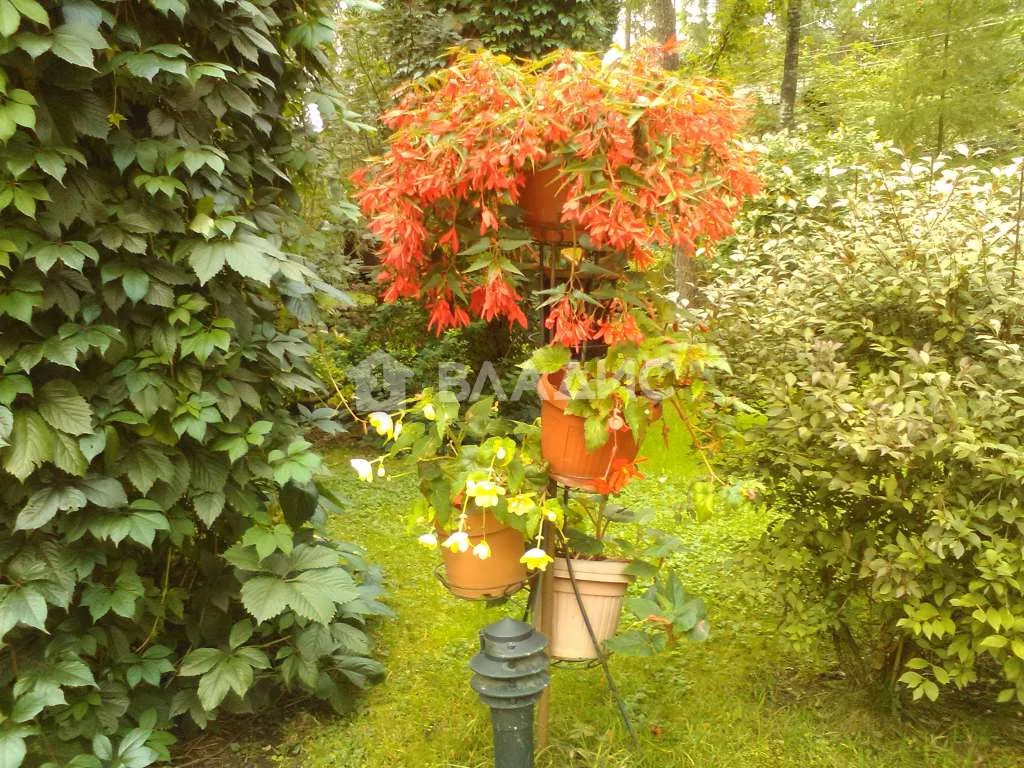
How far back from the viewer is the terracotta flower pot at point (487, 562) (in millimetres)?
2023

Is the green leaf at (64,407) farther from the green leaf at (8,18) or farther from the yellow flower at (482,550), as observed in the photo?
the yellow flower at (482,550)

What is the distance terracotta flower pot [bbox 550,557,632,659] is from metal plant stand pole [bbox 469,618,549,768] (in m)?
0.22

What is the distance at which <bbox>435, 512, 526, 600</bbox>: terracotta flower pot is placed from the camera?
2023 millimetres

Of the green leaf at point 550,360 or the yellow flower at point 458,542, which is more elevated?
the green leaf at point 550,360

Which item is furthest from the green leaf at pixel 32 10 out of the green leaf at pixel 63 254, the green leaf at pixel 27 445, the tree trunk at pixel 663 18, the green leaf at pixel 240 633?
the tree trunk at pixel 663 18

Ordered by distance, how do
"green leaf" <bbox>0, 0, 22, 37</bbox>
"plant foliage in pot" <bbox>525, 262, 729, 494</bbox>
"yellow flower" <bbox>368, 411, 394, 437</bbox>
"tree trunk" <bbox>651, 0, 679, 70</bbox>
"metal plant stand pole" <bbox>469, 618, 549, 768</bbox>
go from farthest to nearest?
"tree trunk" <bbox>651, 0, 679, 70</bbox> → "yellow flower" <bbox>368, 411, 394, 437</bbox> → "metal plant stand pole" <bbox>469, 618, 549, 768</bbox> → "plant foliage in pot" <bbox>525, 262, 729, 494</bbox> → "green leaf" <bbox>0, 0, 22, 37</bbox>

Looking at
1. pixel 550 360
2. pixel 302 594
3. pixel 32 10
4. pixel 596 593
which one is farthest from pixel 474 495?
pixel 32 10

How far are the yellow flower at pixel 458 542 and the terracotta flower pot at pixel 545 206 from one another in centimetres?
78

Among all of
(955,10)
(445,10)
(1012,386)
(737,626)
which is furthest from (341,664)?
(955,10)

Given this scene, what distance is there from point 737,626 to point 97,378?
248 cm

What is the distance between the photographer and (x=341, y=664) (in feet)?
8.50

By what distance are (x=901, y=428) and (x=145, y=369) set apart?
6.57ft

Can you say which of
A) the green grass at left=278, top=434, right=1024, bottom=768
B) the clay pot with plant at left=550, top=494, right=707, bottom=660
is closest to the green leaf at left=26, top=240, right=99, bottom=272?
the clay pot with plant at left=550, top=494, right=707, bottom=660

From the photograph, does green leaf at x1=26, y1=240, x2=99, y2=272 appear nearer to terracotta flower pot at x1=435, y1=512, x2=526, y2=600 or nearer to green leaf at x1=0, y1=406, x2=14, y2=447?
green leaf at x1=0, y1=406, x2=14, y2=447
